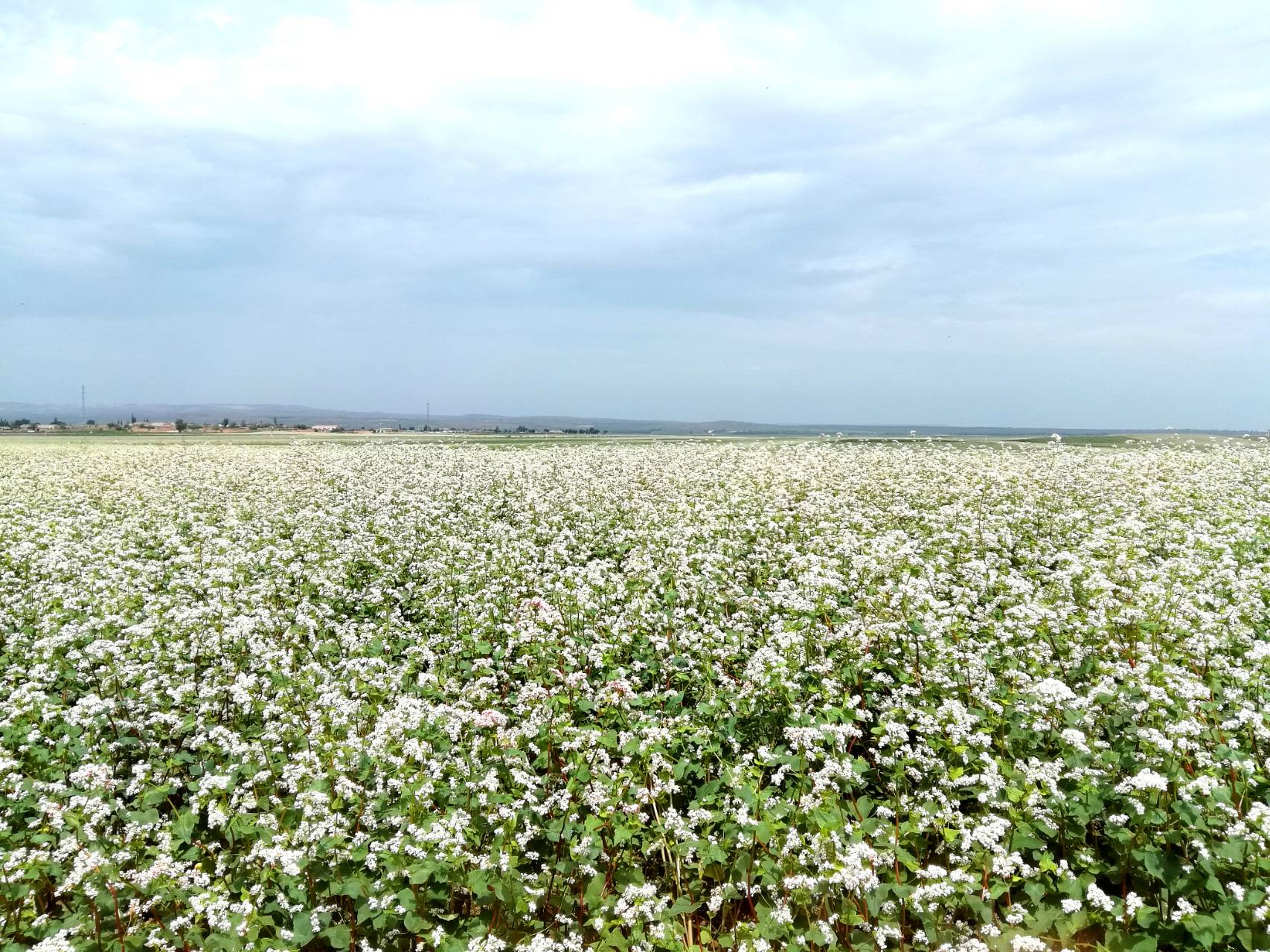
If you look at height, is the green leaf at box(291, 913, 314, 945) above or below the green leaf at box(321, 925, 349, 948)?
above

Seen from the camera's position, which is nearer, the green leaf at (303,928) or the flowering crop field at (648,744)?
the green leaf at (303,928)

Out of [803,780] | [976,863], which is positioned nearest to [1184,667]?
[976,863]

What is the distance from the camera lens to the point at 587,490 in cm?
1794

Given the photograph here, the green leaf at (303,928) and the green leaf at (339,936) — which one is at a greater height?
the green leaf at (303,928)

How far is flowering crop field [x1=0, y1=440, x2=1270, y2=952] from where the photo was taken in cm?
434

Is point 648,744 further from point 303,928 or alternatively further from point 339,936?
point 303,928

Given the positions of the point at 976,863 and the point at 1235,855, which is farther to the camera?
the point at 976,863

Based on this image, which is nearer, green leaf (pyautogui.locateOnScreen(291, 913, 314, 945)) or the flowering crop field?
green leaf (pyautogui.locateOnScreen(291, 913, 314, 945))

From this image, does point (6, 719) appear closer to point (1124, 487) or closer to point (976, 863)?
point (976, 863)

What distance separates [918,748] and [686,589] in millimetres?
4317

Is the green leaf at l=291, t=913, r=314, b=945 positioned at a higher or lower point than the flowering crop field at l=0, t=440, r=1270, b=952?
lower

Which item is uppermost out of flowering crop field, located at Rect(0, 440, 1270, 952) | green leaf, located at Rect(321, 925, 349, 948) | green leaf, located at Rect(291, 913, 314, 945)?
flowering crop field, located at Rect(0, 440, 1270, 952)

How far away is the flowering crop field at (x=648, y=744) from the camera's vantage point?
4.34 metres

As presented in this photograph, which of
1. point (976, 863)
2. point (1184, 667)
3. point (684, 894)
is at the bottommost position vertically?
point (684, 894)
